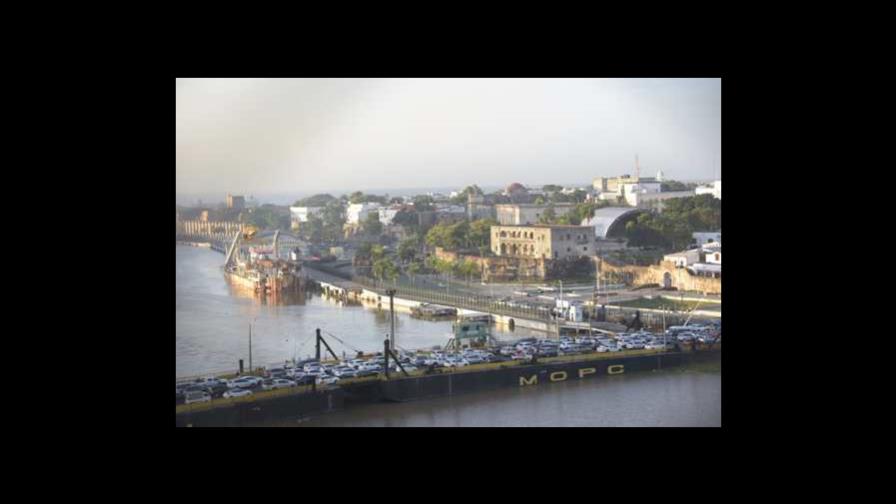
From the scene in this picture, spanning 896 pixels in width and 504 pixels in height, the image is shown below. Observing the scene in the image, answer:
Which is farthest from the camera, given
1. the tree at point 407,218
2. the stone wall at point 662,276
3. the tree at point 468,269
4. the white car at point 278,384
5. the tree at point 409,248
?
the tree at point 407,218

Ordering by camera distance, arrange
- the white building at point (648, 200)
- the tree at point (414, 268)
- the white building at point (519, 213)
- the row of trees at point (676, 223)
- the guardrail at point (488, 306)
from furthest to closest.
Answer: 1. the white building at point (519, 213)
2. the white building at point (648, 200)
3. the tree at point (414, 268)
4. the row of trees at point (676, 223)
5. the guardrail at point (488, 306)

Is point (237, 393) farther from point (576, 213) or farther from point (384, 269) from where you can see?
point (576, 213)

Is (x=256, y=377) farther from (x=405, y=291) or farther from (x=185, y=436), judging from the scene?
(x=405, y=291)

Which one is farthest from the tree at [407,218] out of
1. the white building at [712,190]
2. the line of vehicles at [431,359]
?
the line of vehicles at [431,359]

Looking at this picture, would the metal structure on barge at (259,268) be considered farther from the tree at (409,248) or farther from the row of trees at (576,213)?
the row of trees at (576,213)

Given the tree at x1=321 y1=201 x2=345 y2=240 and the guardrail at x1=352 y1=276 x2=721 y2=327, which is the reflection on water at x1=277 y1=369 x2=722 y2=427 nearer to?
the guardrail at x1=352 y1=276 x2=721 y2=327

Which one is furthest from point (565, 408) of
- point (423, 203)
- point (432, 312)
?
point (423, 203)
